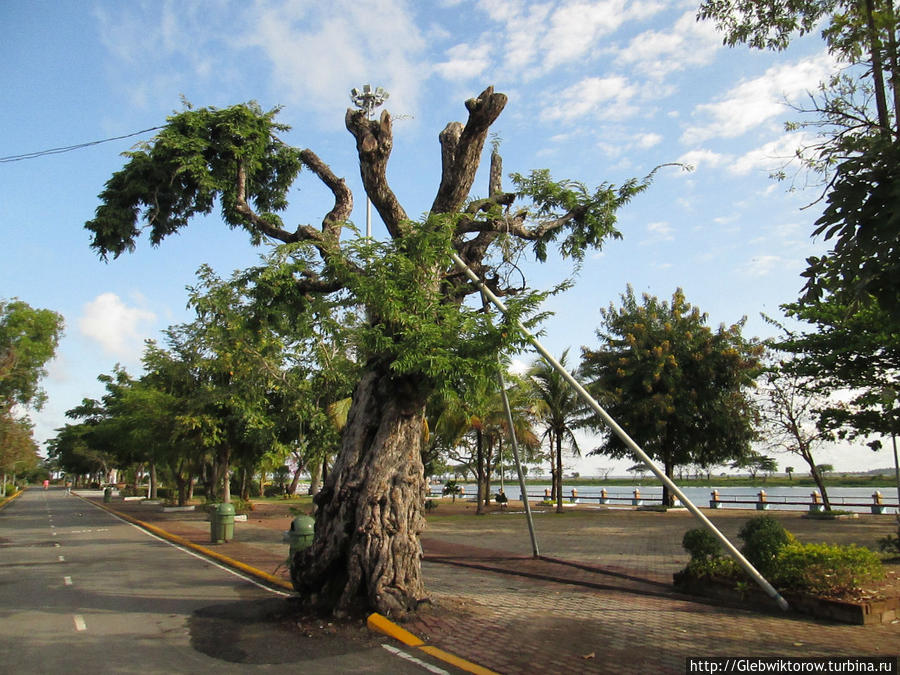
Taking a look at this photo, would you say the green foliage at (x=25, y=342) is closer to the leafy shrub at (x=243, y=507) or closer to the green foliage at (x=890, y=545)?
the leafy shrub at (x=243, y=507)

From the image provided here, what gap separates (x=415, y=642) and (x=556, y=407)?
22.8 metres

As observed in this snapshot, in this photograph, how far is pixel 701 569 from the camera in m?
9.89

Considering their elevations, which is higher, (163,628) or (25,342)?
(25,342)

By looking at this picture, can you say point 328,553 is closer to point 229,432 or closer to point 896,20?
point 896,20

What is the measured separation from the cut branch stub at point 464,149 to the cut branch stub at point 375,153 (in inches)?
29.9

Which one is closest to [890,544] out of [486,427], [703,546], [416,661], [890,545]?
[890,545]

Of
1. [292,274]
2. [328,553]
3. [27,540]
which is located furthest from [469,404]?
[27,540]

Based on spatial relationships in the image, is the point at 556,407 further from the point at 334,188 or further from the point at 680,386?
the point at 334,188

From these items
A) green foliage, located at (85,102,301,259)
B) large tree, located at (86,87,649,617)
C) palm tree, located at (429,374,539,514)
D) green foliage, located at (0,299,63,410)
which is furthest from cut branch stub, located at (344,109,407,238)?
green foliage, located at (0,299,63,410)

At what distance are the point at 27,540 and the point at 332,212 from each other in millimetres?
17977

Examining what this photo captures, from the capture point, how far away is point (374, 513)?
28.2 feet

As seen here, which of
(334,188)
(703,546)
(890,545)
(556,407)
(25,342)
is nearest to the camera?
(703,546)

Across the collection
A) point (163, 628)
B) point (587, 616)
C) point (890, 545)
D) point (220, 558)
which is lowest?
point (220, 558)

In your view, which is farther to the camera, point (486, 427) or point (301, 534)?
point (486, 427)
